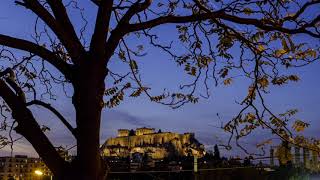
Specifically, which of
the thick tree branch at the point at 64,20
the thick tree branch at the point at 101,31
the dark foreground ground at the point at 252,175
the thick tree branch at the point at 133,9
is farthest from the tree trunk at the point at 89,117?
the dark foreground ground at the point at 252,175

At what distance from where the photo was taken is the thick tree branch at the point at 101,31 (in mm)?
4746

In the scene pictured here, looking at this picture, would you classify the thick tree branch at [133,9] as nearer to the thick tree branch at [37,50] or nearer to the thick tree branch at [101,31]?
the thick tree branch at [101,31]

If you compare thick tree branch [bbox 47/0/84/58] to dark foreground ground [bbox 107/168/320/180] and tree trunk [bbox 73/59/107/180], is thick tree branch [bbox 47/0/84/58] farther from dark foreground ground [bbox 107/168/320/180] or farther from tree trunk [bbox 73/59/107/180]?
dark foreground ground [bbox 107/168/320/180]

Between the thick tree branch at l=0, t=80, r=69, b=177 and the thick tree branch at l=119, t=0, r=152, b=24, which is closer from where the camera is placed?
the thick tree branch at l=0, t=80, r=69, b=177

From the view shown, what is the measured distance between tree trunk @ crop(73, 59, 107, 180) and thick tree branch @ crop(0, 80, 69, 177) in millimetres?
193

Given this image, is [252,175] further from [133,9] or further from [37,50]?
[37,50]

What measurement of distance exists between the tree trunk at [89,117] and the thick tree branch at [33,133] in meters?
0.19

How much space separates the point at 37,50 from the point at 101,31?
2.28ft

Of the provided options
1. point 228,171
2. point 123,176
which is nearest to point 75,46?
point 228,171

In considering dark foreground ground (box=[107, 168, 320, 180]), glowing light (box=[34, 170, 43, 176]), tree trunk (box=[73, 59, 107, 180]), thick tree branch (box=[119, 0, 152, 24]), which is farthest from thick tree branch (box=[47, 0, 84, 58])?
glowing light (box=[34, 170, 43, 176])

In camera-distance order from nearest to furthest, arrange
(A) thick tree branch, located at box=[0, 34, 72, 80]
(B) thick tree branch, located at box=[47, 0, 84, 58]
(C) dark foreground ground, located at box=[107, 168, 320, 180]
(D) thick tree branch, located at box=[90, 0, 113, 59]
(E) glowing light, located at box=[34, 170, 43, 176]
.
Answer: (A) thick tree branch, located at box=[0, 34, 72, 80]
(D) thick tree branch, located at box=[90, 0, 113, 59]
(B) thick tree branch, located at box=[47, 0, 84, 58]
(C) dark foreground ground, located at box=[107, 168, 320, 180]
(E) glowing light, located at box=[34, 170, 43, 176]

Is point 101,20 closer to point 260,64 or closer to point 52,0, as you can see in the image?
point 52,0

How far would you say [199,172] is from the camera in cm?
1011

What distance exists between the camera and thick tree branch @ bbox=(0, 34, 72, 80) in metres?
4.61
